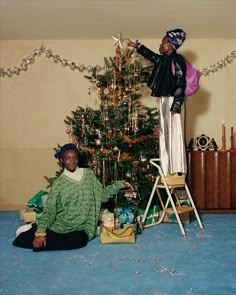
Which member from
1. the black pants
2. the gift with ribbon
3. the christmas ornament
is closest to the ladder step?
the black pants

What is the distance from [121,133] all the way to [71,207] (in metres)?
1.09

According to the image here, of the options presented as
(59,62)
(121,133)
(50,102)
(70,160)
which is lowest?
(70,160)

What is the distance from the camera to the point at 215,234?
3576 millimetres

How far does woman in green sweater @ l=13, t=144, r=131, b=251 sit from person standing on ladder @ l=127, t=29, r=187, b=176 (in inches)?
24.3

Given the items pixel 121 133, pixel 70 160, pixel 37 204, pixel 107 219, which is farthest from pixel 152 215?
pixel 37 204

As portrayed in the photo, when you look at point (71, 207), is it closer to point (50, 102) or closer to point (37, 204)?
point (37, 204)

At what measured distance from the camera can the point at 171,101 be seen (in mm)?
3840

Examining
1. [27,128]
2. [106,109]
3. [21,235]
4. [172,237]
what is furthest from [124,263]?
[27,128]

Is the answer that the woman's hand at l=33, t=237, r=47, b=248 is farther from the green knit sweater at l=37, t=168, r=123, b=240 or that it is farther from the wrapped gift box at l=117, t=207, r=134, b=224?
the wrapped gift box at l=117, t=207, r=134, b=224

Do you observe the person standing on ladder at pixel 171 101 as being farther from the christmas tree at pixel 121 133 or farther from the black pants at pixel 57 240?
the black pants at pixel 57 240

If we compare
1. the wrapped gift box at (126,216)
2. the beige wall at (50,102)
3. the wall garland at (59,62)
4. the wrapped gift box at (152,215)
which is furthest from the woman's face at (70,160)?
the wall garland at (59,62)

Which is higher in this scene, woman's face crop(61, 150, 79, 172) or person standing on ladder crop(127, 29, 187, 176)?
person standing on ladder crop(127, 29, 187, 176)

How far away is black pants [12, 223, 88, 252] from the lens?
3133 mm

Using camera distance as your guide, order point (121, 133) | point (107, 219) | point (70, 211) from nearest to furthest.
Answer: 1. point (70, 211)
2. point (107, 219)
3. point (121, 133)
